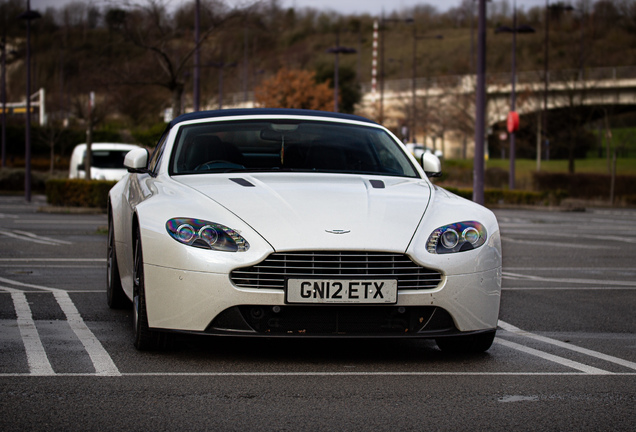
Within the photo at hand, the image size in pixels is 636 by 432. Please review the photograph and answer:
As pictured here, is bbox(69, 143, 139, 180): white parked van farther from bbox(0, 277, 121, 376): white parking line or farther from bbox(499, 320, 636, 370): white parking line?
bbox(499, 320, 636, 370): white parking line

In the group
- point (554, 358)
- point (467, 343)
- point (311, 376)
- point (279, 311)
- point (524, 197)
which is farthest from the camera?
point (524, 197)

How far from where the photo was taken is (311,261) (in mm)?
5543

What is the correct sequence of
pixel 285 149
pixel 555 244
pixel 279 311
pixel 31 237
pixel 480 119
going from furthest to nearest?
pixel 480 119
pixel 555 244
pixel 31 237
pixel 285 149
pixel 279 311

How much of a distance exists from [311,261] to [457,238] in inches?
36.4

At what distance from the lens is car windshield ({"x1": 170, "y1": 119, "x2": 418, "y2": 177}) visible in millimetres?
7092

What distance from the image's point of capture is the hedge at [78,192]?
27.7 meters

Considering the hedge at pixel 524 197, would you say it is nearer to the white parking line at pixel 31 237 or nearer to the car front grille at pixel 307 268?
the white parking line at pixel 31 237

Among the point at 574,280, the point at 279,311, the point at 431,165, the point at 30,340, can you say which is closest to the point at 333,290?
the point at 279,311

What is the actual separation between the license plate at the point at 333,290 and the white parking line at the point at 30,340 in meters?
1.35

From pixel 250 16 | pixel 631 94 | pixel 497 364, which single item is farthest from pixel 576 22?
pixel 497 364

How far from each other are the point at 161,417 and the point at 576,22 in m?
144

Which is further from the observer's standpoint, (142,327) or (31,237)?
(31,237)

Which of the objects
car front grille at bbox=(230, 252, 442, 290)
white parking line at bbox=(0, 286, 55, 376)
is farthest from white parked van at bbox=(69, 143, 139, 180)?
car front grille at bbox=(230, 252, 442, 290)

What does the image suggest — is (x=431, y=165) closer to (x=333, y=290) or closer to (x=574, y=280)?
(x=333, y=290)
